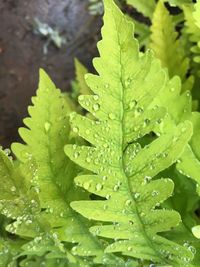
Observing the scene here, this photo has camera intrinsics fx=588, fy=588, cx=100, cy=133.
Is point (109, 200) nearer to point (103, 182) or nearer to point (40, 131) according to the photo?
point (103, 182)

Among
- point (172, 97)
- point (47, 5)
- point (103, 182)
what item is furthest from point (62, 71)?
point (103, 182)

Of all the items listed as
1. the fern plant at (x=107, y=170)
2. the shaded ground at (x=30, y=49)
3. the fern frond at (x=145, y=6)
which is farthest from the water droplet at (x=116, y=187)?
the shaded ground at (x=30, y=49)

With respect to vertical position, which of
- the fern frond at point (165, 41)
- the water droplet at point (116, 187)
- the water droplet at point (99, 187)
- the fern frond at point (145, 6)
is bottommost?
the water droplet at point (116, 187)

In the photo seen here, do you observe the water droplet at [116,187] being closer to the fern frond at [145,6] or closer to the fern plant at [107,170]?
the fern plant at [107,170]

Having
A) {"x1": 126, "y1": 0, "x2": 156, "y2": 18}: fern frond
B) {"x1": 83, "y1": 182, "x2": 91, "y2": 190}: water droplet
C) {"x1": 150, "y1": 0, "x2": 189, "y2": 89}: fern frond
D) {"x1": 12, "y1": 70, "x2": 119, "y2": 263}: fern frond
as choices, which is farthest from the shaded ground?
{"x1": 83, "y1": 182, "x2": 91, "y2": 190}: water droplet

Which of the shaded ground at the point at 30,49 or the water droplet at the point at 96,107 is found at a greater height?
the shaded ground at the point at 30,49

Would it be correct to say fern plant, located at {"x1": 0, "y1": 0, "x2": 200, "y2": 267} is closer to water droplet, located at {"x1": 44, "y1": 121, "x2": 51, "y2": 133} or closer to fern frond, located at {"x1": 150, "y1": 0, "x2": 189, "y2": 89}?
water droplet, located at {"x1": 44, "y1": 121, "x2": 51, "y2": 133}

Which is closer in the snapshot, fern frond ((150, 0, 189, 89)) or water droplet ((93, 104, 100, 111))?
water droplet ((93, 104, 100, 111))
